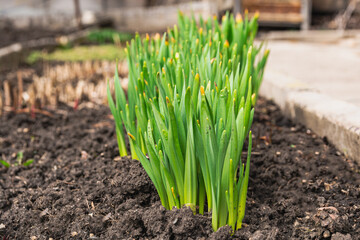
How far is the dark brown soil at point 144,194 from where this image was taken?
59.7 inches

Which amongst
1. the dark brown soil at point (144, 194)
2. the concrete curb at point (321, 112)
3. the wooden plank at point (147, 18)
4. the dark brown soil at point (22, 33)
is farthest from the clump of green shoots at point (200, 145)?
the wooden plank at point (147, 18)

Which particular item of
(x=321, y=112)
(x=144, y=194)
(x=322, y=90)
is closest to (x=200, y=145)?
(x=144, y=194)

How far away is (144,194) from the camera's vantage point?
1757 mm

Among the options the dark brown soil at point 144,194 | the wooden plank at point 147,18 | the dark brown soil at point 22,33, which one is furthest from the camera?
the wooden plank at point 147,18

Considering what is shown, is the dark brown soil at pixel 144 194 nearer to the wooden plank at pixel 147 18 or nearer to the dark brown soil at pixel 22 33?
the dark brown soil at pixel 22 33

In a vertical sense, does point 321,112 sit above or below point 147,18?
below

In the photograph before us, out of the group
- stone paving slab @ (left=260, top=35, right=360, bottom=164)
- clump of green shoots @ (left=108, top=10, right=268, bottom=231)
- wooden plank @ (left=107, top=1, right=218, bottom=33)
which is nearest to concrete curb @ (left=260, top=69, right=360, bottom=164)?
stone paving slab @ (left=260, top=35, right=360, bottom=164)

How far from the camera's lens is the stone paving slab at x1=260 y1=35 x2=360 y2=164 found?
7.09 ft

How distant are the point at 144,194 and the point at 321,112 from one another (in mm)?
1188

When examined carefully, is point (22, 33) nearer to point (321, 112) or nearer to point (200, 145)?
point (321, 112)

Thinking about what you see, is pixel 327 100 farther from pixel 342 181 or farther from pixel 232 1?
pixel 232 1

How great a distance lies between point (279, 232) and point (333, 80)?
8.90 feet

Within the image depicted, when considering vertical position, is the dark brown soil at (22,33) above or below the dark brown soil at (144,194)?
above

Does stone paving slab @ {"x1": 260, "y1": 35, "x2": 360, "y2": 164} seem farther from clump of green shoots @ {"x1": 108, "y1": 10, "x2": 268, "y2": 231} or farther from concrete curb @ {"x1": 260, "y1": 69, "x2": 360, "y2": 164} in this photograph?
clump of green shoots @ {"x1": 108, "y1": 10, "x2": 268, "y2": 231}
